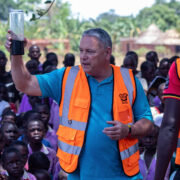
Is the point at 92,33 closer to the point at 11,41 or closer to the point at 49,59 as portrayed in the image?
the point at 11,41

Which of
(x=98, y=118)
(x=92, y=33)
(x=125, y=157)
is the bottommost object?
(x=125, y=157)

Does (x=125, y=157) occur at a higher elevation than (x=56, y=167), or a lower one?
higher

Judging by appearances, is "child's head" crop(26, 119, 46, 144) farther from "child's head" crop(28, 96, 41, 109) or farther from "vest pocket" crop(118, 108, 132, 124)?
"vest pocket" crop(118, 108, 132, 124)

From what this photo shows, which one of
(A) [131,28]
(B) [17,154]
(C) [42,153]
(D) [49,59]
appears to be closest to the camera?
(B) [17,154]

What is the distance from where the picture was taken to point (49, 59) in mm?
9062

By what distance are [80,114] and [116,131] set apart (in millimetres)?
322

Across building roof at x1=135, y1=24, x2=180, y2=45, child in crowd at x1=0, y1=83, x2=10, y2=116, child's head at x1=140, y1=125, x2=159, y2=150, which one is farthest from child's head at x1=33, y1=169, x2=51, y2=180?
building roof at x1=135, y1=24, x2=180, y2=45

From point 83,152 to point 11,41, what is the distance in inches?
38.0

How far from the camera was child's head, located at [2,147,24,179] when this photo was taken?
4145 mm

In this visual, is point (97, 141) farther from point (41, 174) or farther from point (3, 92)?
point (3, 92)

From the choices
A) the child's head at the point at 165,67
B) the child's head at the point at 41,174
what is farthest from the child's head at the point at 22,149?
the child's head at the point at 165,67

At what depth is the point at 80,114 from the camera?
3031mm

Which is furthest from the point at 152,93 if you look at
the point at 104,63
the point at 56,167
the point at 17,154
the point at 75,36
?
the point at 75,36

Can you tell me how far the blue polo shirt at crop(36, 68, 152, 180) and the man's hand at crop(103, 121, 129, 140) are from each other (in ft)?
0.39
